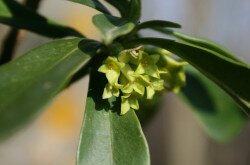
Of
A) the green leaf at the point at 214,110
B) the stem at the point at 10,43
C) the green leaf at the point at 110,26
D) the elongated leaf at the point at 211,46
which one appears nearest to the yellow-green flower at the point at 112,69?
the green leaf at the point at 110,26

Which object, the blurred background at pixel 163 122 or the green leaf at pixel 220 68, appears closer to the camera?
the green leaf at pixel 220 68

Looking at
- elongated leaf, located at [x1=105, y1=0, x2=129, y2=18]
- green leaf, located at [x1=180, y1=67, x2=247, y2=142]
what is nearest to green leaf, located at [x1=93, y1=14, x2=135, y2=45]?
elongated leaf, located at [x1=105, y1=0, x2=129, y2=18]

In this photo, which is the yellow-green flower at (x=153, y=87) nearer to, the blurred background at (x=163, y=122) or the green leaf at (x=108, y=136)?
the green leaf at (x=108, y=136)

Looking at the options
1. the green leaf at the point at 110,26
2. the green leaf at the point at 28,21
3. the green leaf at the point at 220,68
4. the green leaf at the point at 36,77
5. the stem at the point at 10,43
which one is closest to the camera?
the green leaf at the point at 36,77

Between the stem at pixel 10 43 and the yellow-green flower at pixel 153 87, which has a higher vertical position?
the yellow-green flower at pixel 153 87

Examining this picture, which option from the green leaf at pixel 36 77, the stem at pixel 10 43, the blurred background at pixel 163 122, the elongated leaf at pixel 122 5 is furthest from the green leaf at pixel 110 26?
the blurred background at pixel 163 122

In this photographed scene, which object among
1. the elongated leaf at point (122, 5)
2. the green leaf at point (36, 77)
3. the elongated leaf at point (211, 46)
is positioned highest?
the elongated leaf at point (122, 5)

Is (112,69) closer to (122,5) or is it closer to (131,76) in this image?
(131,76)

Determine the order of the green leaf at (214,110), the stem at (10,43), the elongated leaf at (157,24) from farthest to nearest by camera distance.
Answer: the green leaf at (214,110) → the stem at (10,43) → the elongated leaf at (157,24)
